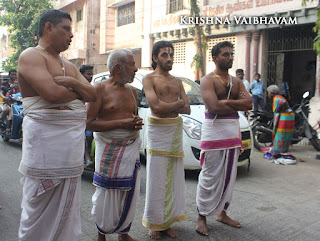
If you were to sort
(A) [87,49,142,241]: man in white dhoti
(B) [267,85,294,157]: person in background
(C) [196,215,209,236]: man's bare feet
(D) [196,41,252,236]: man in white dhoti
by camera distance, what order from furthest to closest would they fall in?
(B) [267,85,294,157]: person in background → (D) [196,41,252,236]: man in white dhoti → (C) [196,215,209,236]: man's bare feet → (A) [87,49,142,241]: man in white dhoti

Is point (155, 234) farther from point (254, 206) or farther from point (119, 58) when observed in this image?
point (119, 58)

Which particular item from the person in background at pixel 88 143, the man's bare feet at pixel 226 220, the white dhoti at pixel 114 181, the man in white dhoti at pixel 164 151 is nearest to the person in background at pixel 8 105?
the person in background at pixel 88 143

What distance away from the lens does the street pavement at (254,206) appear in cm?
362

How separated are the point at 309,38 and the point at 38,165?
11036 millimetres

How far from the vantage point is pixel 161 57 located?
3.64 m

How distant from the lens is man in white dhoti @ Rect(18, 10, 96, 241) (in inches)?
95.3

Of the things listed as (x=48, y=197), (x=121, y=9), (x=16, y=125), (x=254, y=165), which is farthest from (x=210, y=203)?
(x=121, y=9)

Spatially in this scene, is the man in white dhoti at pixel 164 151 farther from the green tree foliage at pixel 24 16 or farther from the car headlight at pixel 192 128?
the green tree foliage at pixel 24 16

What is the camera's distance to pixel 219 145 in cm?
375

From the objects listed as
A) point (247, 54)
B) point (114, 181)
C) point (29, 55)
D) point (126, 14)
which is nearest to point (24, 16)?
point (126, 14)

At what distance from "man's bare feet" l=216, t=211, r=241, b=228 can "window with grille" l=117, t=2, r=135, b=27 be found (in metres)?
18.3

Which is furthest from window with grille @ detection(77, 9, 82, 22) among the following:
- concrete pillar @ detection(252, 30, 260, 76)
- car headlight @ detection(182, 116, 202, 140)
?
car headlight @ detection(182, 116, 202, 140)

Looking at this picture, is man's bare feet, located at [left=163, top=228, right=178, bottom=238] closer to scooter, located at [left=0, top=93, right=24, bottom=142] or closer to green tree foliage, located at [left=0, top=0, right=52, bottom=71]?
scooter, located at [left=0, top=93, right=24, bottom=142]

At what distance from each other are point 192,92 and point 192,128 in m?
1.11
